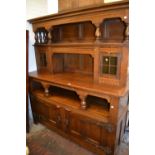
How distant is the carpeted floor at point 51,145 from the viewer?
6.66 ft

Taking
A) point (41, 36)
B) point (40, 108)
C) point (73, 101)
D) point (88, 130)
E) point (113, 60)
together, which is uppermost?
point (41, 36)

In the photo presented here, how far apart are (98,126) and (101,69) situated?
0.72 m

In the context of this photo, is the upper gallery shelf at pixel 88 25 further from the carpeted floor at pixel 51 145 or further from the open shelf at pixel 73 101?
the carpeted floor at pixel 51 145

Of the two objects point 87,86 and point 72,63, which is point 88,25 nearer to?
point 72,63

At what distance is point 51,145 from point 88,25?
190 cm

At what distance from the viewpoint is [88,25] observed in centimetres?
221

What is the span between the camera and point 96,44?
180 cm

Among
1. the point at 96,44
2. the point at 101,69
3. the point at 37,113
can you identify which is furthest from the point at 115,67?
the point at 37,113

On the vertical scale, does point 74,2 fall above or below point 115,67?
above

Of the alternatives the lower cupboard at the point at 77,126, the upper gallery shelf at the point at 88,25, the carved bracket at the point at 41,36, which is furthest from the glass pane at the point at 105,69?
the carved bracket at the point at 41,36

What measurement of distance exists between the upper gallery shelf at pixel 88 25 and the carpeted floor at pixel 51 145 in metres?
1.52

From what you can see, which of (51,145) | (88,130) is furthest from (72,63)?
(51,145)

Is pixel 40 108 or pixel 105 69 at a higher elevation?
pixel 105 69
